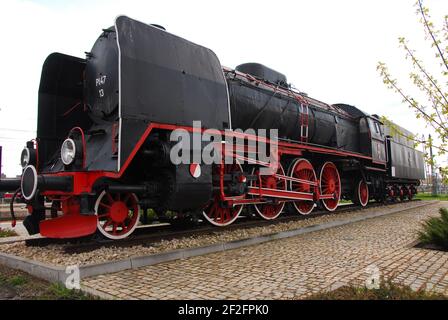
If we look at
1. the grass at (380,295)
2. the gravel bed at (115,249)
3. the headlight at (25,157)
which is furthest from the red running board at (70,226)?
the grass at (380,295)

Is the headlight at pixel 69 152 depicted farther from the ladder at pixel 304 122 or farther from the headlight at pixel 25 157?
the ladder at pixel 304 122

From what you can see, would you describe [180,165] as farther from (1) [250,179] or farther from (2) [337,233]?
(2) [337,233]

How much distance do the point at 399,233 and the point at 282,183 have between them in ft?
9.47

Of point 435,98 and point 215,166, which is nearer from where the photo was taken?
point 435,98

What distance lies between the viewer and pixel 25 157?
6414 mm

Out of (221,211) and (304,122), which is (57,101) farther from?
(304,122)

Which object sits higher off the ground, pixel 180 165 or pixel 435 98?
pixel 435 98

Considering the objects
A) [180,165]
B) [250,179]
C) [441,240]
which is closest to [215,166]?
[250,179]

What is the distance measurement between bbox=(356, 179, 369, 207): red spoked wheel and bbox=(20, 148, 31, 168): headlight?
10.8 m

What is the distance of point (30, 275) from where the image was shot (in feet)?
14.7

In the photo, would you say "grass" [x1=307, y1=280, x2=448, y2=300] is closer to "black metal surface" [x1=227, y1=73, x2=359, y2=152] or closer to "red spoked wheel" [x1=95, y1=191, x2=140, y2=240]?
"red spoked wheel" [x1=95, y1=191, x2=140, y2=240]

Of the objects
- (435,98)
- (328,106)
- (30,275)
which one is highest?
(328,106)

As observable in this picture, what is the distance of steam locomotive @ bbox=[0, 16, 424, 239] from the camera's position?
5.20 m

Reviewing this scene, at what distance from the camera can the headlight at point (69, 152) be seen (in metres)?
5.46
